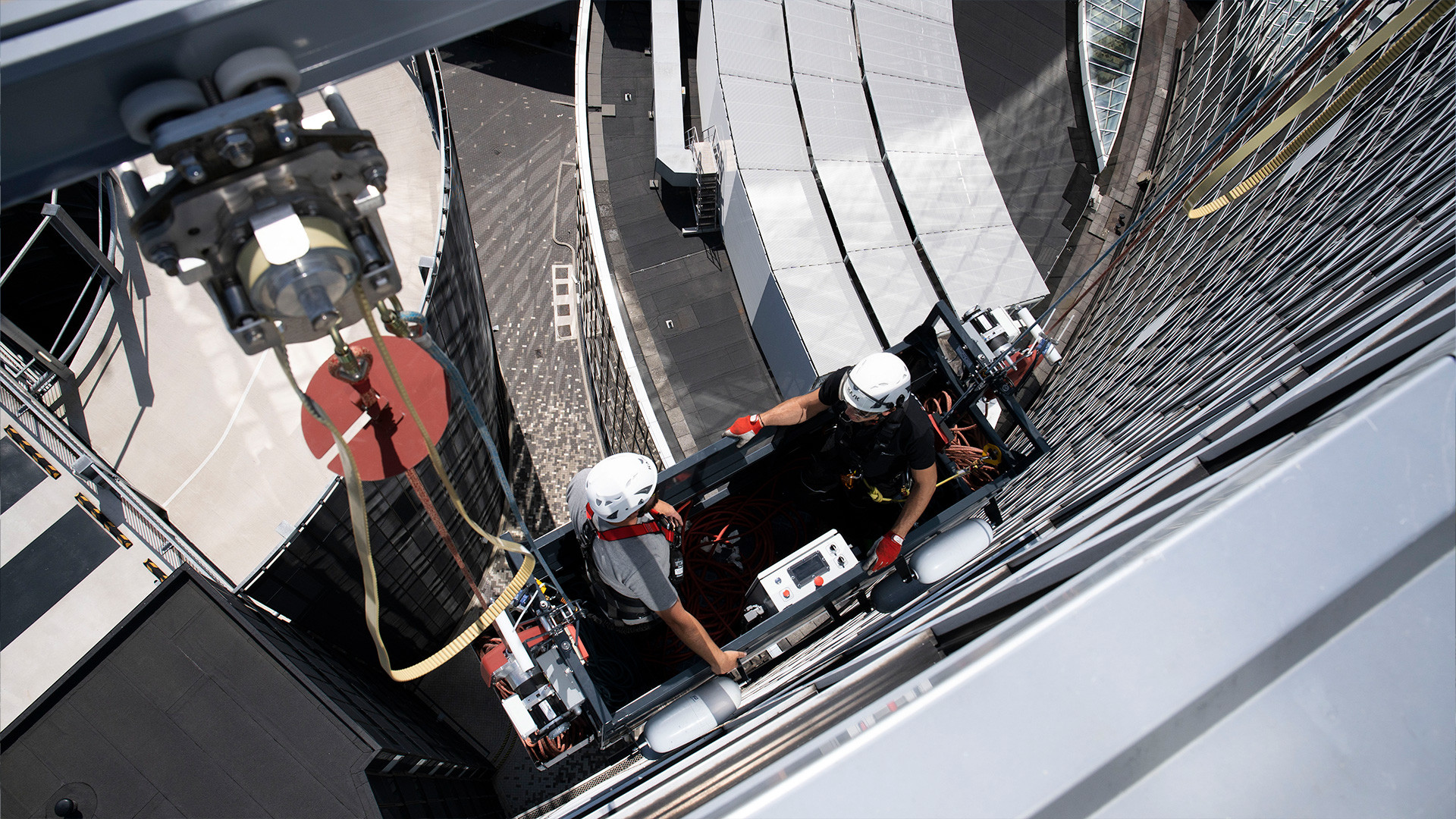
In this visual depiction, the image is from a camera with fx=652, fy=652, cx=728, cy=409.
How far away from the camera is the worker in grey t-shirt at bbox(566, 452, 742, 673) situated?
525 centimetres

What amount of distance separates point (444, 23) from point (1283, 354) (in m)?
6.22

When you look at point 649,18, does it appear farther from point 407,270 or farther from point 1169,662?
point 1169,662

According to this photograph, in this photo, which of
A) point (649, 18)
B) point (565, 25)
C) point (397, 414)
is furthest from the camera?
point (565, 25)

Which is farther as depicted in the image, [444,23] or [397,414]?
[397,414]

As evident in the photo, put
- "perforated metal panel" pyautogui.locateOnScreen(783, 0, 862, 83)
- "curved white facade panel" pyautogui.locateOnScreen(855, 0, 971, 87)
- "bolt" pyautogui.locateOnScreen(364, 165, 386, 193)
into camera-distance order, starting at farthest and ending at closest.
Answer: "curved white facade panel" pyautogui.locateOnScreen(855, 0, 971, 87) < "perforated metal panel" pyautogui.locateOnScreen(783, 0, 862, 83) < "bolt" pyautogui.locateOnScreen(364, 165, 386, 193)

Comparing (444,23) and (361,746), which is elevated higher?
(444,23)

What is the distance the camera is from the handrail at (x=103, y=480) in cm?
801

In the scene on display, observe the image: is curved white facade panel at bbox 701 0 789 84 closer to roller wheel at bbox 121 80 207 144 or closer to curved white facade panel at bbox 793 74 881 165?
curved white facade panel at bbox 793 74 881 165

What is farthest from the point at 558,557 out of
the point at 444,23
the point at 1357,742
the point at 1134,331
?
the point at 1134,331

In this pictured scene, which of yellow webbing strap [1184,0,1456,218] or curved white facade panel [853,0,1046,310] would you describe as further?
curved white facade panel [853,0,1046,310]

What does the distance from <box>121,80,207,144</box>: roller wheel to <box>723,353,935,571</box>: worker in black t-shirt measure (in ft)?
15.7

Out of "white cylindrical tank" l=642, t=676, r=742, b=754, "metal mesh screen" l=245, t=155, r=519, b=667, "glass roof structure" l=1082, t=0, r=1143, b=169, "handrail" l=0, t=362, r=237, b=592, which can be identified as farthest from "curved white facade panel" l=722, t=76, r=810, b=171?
"handrail" l=0, t=362, r=237, b=592

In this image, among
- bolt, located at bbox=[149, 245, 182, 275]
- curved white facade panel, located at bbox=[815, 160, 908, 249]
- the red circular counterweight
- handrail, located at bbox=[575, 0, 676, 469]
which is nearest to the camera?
bolt, located at bbox=[149, 245, 182, 275]

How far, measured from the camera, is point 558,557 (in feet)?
22.3
